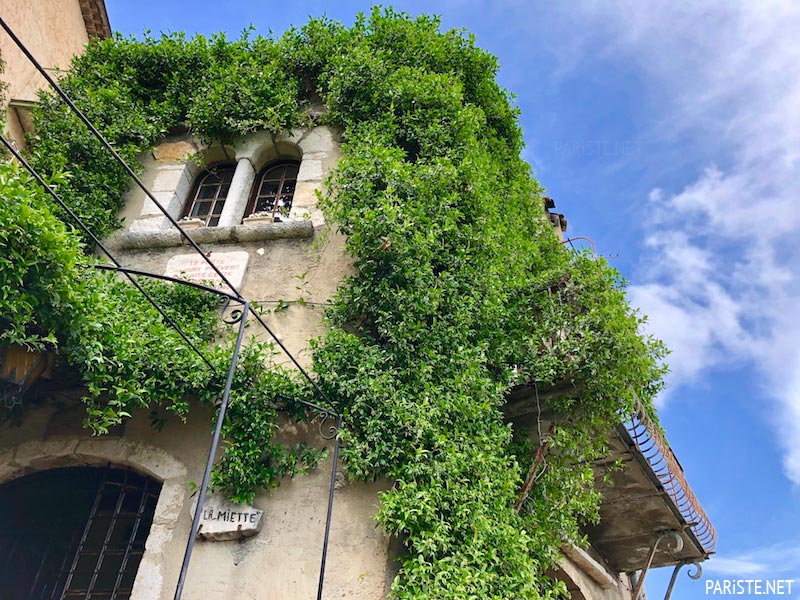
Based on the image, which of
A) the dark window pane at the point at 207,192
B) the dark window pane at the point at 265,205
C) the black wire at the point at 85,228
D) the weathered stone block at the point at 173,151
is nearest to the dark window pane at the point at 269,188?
the dark window pane at the point at 265,205

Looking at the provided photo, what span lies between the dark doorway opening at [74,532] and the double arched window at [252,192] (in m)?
2.62

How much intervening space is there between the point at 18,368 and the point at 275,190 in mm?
3459

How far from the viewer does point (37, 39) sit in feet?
27.8

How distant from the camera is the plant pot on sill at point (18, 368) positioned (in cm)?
405

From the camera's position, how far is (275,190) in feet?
23.0

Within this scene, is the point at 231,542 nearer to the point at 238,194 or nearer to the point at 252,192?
the point at 238,194

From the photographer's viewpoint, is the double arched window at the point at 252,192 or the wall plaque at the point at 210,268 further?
the double arched window at the point at 252,192

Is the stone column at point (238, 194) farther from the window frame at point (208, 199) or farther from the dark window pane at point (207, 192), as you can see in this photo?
the dark window pane at point (207, 192)

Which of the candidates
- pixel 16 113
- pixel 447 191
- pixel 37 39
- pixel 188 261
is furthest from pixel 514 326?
pixel 37 39

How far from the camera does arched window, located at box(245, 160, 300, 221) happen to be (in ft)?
22.1

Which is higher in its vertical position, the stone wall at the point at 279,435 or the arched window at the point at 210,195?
the arched window at the point at 210,195

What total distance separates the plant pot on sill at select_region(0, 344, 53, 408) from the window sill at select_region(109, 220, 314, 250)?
1964mm

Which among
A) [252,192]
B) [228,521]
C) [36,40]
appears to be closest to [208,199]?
[252,192]

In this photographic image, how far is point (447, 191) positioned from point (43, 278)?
3.25 metres
